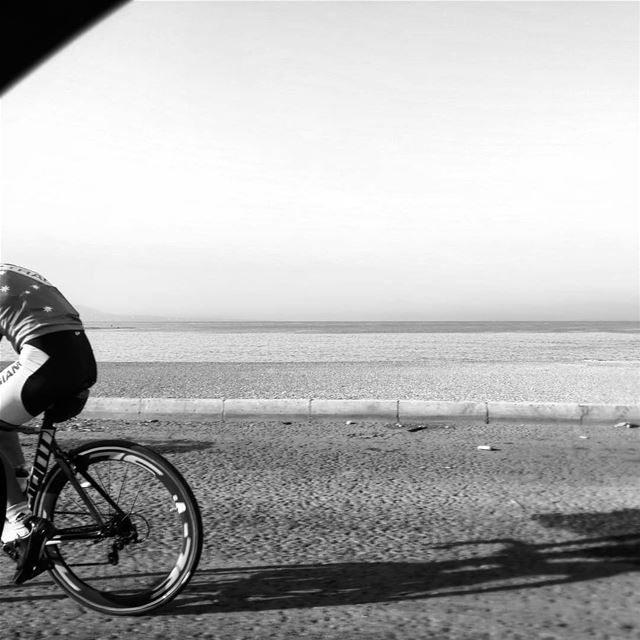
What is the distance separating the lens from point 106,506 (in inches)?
137

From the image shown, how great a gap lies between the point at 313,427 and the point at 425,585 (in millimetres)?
4794

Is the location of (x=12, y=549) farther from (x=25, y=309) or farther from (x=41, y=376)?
(x=25, y=309)

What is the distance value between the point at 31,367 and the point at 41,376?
0.05 meters

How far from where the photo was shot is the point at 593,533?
15.1ft

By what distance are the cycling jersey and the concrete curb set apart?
228 inches

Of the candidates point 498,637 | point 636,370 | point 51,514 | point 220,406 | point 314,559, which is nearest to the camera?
point 498,637

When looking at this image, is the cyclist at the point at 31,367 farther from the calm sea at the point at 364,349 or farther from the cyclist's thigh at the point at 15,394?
the calm sea at the point at 364,349

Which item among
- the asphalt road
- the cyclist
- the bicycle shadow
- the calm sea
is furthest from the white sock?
the calm sea

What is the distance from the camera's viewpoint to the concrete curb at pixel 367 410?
28.9 feet

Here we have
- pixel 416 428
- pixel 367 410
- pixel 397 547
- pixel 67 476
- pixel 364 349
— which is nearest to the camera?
pixel 67 476

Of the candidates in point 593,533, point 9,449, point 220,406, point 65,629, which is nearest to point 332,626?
point 65,629

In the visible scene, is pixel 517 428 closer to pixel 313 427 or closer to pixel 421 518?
pixel 313 427

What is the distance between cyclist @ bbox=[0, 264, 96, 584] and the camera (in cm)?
332

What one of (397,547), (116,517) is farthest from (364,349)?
(116,517)
